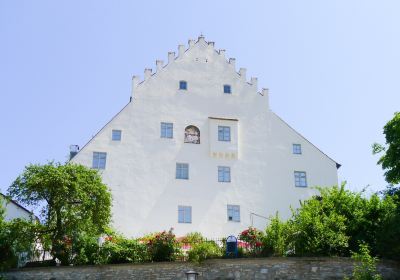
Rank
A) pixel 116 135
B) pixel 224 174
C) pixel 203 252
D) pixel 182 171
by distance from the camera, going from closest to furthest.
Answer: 1. pixel 203 252
2. pixel 116 135
3. pixel 182 171
4. pixel 224 174

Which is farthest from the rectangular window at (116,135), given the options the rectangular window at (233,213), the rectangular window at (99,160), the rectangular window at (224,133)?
the rectangular window at (233,213)

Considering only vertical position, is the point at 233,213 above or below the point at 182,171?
below

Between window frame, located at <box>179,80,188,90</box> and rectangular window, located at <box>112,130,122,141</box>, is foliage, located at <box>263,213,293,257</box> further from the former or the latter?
window frame, located at <box>179,80,188,90</box>

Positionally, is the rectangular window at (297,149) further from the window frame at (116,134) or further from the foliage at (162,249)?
the foliage at (162,249)

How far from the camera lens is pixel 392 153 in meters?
24.1

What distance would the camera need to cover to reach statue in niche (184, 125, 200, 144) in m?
33.8

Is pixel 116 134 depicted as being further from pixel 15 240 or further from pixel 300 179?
pixel 15 240

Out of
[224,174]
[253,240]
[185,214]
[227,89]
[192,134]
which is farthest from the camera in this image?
[227,89]

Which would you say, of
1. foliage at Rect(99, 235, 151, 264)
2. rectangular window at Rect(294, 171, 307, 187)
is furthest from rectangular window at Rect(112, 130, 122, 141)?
foliage at Rect(99, 235, 151, 264)

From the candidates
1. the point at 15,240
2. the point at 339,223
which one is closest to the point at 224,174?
the point at 339,223

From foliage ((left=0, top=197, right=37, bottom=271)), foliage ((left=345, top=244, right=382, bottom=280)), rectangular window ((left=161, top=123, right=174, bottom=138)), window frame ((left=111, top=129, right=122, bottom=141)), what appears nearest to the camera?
foliage ((left=345, top=244, right=382, bottom=280))

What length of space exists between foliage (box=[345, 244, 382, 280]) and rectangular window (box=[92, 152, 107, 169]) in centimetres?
1606

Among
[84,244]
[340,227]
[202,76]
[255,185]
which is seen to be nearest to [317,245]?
[340,227]

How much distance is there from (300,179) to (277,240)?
12.9 metres
